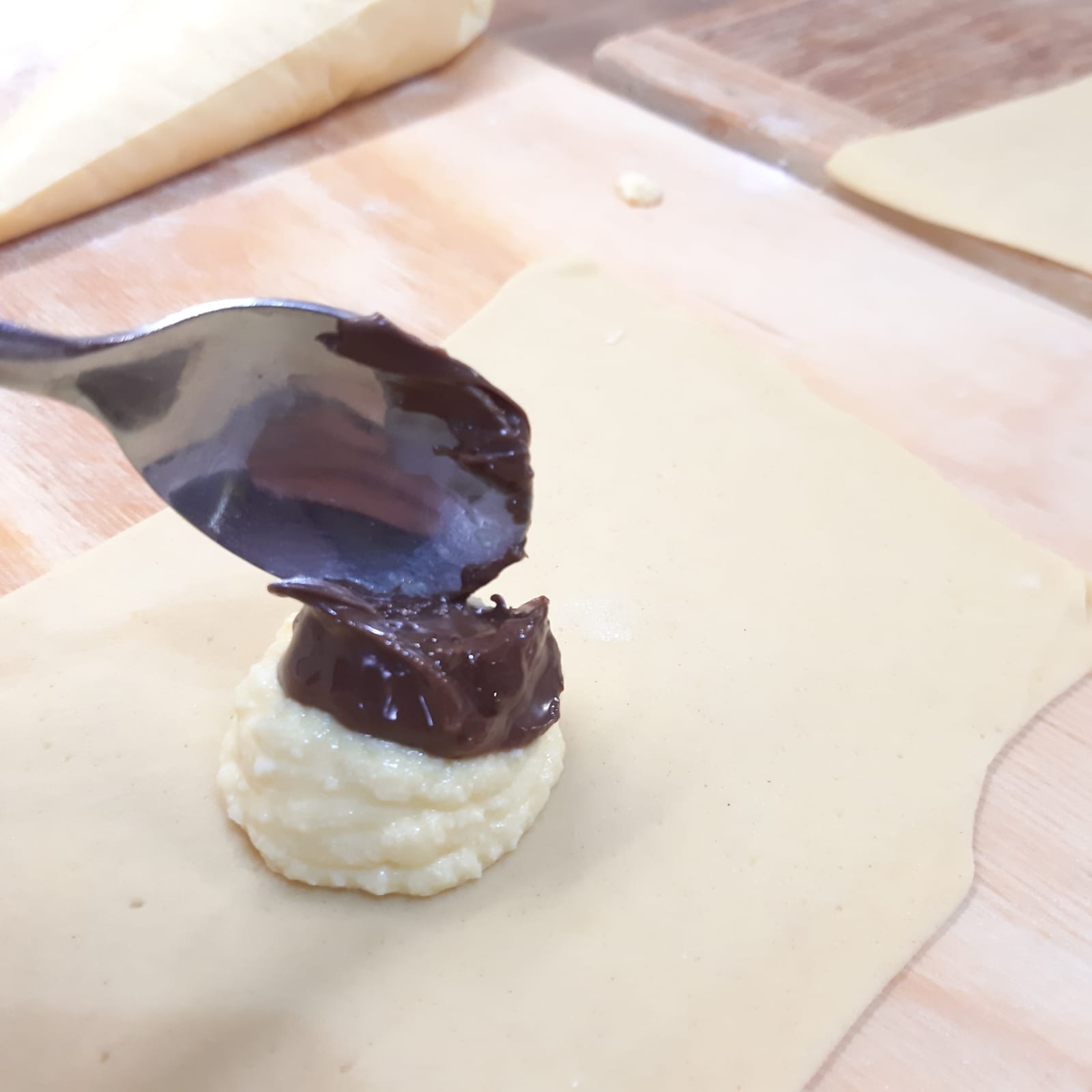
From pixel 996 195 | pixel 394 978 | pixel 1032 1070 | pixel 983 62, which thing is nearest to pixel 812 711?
pixel 1032 1070

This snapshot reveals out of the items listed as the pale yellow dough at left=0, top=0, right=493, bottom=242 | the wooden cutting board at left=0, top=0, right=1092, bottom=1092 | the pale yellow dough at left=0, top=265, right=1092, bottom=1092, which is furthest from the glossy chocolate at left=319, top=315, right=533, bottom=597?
the pale yellow dough at left=0, top=0, right=493, bottom=242

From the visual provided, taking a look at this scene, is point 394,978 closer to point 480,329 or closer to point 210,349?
point 210,349

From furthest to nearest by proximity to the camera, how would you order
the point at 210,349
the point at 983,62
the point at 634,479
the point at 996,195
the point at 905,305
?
the point at 983,62 → the point at 996,195 → the point at 905,305 → the point at 634,479 → the point at 210,349

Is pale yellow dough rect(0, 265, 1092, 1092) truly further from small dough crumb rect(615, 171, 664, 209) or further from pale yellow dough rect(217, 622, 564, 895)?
small dough crumb rect(615, 171, 664, 209)

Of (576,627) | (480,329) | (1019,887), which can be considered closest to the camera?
(1019,887)

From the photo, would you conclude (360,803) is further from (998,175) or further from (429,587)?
(998,175)

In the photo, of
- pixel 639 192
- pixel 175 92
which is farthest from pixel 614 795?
pixel 175 92

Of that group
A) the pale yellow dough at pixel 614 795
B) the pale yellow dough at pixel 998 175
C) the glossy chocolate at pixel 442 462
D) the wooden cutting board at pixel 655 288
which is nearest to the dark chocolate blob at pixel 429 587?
the glossy chocolate at pixel 442 462
